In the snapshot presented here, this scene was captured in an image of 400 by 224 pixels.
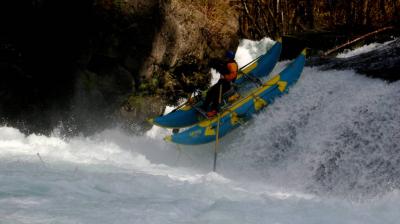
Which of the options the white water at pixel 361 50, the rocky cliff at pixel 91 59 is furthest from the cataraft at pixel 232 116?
the white water at pixel 361 50

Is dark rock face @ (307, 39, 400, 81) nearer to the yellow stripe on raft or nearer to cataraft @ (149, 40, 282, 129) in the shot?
cataraft @ (149, 40, 282, 129)

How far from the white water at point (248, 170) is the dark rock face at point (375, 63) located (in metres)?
0.26

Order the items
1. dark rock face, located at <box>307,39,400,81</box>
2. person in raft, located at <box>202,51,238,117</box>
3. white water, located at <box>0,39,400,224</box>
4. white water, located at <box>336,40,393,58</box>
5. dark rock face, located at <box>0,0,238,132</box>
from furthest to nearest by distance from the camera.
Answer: white water, located at <box>336,40,393,58</box> < dark rock face, located at <box>0,0,238,132</box> < person in raft, located at <box>202,51,238,117</box> < dark rock face, located at <box>307,39,400,81</box> < white water, located at <box>0,39,400,224</box>

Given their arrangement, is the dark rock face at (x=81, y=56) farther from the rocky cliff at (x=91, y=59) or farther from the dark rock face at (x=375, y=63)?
the dark rock face at (x=375, y=63)

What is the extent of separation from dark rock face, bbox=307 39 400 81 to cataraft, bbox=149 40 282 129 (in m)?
0.88

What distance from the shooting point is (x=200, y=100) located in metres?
8.94

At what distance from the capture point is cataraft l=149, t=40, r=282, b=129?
8.77 metres

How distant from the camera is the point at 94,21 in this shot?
9195mm

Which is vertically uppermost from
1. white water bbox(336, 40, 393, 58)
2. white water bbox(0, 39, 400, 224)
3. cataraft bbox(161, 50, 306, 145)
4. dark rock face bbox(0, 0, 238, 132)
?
white water bbox(336, 40, 393, 58)

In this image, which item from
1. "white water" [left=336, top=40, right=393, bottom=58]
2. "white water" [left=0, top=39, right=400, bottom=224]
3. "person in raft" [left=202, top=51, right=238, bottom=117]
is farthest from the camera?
"white water" [left=336, top=40, right=393, bottom=58]

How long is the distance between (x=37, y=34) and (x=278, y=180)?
516cm

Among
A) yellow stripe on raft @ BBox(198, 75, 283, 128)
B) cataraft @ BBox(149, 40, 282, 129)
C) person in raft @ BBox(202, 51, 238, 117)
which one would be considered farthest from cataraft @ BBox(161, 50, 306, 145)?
cataraft @ BBox(149, 40, 282, 129)

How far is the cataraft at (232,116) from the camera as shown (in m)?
8.12

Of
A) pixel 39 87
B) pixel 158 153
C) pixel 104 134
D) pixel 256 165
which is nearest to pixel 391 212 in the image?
pixel 256 165
